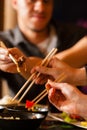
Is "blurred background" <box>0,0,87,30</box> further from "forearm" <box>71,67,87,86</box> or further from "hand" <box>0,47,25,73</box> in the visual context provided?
"hand" <box>0,47,25,73</box>

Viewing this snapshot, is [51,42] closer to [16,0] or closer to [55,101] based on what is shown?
[16,0]

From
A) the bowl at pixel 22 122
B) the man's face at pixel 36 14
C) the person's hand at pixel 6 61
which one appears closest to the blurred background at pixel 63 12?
the man's face at pixel 36 14

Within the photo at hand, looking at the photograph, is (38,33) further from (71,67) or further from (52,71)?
(52,71)

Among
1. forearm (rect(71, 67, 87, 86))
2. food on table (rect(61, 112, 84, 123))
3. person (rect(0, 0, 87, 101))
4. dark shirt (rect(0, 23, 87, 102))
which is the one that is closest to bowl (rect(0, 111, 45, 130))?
food on table (rect(61, 112, 84, 123))

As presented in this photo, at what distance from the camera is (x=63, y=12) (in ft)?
10.7

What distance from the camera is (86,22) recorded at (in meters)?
3.16

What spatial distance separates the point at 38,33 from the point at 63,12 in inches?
37.5

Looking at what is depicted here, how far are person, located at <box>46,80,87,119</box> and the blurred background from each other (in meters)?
2.08

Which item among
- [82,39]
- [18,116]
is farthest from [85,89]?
[18,116]

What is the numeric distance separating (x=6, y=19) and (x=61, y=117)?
204 centimetres

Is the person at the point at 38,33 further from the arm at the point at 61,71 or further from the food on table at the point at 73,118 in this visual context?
the food on table at the point at 73,118

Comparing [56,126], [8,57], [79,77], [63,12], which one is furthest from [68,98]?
[63,12]

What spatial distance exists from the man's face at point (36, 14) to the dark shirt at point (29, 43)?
105 mm

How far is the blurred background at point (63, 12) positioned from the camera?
3207 millimetres
